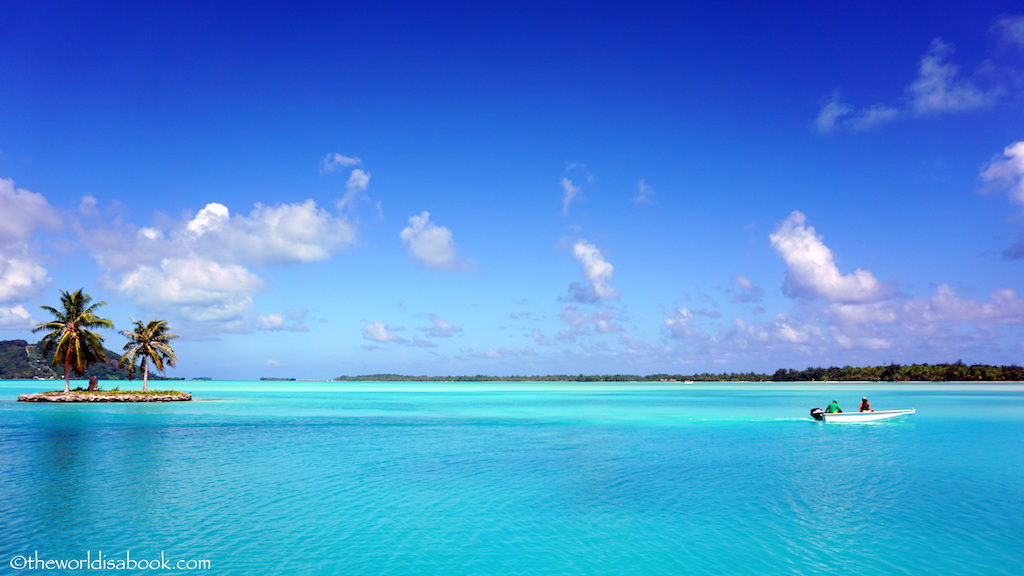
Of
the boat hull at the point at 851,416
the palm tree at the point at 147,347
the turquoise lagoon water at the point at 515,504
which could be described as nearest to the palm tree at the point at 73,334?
the palm tree at the point at 147,347

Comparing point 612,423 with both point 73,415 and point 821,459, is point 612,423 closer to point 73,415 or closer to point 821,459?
point 821,459

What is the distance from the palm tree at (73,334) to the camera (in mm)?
64438

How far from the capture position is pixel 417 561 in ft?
47.4

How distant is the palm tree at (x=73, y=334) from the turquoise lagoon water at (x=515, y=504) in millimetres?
Result: 30861

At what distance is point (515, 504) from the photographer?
66.1 ft

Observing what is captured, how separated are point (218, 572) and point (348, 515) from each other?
17.6 ft

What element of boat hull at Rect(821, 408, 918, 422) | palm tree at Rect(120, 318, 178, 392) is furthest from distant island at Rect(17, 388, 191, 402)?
boat hull at Rect(821, 408, 918, 422)

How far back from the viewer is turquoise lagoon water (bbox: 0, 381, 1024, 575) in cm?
1467

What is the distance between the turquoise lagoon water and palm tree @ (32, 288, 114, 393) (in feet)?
101

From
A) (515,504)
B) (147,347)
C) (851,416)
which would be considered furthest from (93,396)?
(851,416)

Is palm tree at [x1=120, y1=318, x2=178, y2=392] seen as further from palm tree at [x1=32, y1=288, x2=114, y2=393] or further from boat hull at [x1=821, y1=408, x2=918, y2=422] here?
boat hull at [x1=821, y1=408, x2=918, y2=422]

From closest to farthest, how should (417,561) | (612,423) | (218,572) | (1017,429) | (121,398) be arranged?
(218,572) < (417,561) < (1017,429) < (612,423) < (121,398)

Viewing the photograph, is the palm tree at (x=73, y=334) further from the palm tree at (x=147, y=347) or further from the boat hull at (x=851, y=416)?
the boat hull at (x=851, y=416)

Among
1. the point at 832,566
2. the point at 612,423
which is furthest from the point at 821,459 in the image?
the point at 612,423
